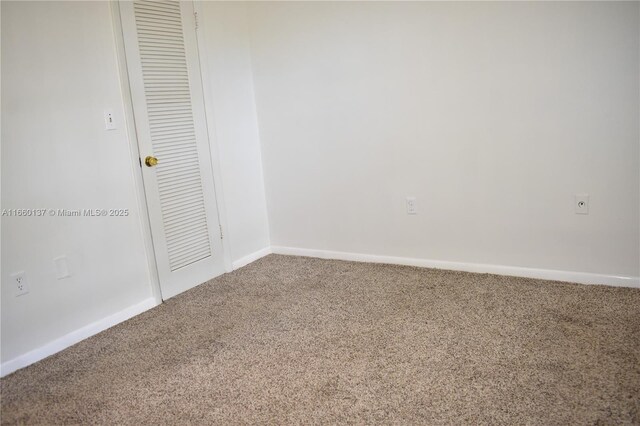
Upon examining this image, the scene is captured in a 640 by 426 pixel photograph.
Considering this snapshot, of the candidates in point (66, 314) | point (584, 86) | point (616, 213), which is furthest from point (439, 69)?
point (66, 314)

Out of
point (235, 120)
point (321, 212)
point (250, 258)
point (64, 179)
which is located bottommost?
point (250, 258)

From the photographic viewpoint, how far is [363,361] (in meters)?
2.16

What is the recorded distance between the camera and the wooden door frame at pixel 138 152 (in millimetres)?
2713

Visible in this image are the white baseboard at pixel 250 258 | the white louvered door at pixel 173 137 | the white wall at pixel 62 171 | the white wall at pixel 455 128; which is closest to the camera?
the white wall at pixel 62 171

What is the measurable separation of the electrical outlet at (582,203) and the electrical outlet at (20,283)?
307 cm

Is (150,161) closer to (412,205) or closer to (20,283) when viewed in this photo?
(20,283)

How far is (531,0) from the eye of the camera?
8.68 ft

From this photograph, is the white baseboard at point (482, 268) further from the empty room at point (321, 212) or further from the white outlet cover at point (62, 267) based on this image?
the white outlet cover at point (62, 267)

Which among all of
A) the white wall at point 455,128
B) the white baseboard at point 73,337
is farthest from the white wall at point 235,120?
the white baseboard at point 73,337

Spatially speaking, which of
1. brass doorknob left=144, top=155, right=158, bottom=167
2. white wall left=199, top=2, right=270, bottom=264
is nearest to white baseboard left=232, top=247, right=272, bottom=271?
white wall left=199, top=2, right=270, bottom=264

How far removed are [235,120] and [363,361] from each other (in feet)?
7.14

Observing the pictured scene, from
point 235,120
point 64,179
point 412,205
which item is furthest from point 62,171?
point 412,205

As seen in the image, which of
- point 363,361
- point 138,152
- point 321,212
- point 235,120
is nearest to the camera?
point 363,361

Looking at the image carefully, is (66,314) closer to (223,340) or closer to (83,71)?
(223,340)
